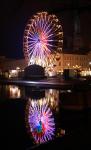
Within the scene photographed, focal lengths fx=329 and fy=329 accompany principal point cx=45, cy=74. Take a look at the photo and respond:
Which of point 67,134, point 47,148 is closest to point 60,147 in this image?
point 47,148

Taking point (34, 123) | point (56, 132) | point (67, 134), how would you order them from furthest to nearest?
point (34, 123)
point (56, 132)
point (67, 134)

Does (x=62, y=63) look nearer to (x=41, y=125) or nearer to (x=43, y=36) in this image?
(x=43, y=36)


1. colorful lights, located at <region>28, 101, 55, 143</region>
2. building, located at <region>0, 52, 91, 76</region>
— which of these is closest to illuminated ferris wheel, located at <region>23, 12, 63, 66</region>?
building, located at <region>0, 52, 91, 76</region>

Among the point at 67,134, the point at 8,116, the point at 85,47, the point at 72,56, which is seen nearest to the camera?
the point at 67,134

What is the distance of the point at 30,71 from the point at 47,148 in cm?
3134

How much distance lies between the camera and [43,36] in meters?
32.6

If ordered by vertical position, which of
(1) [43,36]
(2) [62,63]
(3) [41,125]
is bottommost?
(3) [41,125]

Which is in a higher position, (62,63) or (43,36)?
(43,36)

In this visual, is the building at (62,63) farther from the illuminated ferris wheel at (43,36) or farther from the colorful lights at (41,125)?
the colorful lights at (41,125)

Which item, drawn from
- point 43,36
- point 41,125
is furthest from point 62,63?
point 41,125

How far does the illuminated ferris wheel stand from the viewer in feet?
104

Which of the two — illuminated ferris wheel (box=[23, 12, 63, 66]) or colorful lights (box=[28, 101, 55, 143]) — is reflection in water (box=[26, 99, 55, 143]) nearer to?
colorful lights (box=[28, 101, 55, 143])

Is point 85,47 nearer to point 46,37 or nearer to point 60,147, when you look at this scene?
point 46,37

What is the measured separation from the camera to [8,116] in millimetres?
4715
